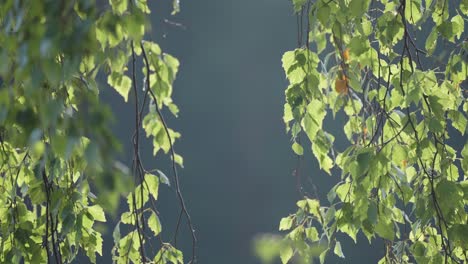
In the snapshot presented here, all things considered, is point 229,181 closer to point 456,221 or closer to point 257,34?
point 257,34

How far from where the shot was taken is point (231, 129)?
15.5 ft

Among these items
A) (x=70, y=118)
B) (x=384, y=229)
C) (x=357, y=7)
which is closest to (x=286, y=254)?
(x=384, y=229)

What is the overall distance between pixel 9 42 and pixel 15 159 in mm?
585

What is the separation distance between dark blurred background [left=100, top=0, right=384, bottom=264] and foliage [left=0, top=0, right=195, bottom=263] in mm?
3151

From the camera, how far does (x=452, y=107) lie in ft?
4.95

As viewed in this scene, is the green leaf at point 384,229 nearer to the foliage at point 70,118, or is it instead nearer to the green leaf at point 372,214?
the green leaf at point 372,214

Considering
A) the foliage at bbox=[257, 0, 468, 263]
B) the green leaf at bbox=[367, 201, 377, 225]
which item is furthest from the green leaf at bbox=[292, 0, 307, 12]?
the green leaf at bbox=[367, 201, 377, 225]

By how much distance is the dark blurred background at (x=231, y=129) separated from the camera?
4.62 m

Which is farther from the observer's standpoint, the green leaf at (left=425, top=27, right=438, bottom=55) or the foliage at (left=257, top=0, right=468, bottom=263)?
the green leaf at (left=425, top=27, right=438, bottom=55)

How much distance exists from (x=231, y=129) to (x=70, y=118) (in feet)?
12.9

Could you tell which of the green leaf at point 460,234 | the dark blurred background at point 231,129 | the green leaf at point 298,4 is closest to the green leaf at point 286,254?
the green leaf at point 460,234

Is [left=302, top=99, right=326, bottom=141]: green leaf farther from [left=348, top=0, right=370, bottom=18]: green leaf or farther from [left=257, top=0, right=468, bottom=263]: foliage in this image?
[left=348, top=0, right=370, bottom=18]: green leaf

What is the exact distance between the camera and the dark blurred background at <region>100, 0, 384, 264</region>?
4.62m

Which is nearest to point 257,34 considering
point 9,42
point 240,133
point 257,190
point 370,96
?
point 240,133
